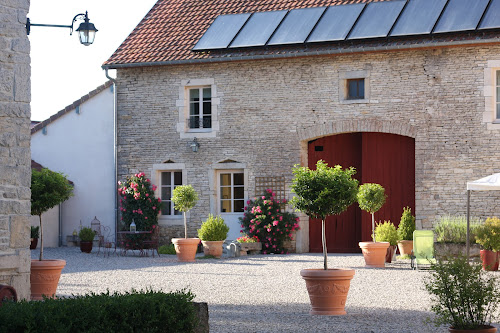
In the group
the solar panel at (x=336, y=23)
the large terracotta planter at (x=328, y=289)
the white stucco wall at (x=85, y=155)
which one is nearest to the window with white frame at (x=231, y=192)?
the white stucco wall at (x=85, y=155)

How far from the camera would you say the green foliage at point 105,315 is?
18.4 feet

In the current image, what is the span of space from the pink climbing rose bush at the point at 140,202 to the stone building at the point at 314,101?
29 centimetres

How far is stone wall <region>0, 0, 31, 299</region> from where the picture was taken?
26.6 ft

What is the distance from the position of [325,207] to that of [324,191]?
0.70 feet

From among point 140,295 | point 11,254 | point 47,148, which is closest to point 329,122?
point 47,148

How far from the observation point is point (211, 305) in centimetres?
1029

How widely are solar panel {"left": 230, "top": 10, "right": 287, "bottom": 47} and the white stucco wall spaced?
12.4 feet

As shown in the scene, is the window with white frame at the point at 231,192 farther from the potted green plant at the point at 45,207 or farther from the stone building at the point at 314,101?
the potted green plant at the point at 45,207

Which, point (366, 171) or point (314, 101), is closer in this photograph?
point (314, 101)

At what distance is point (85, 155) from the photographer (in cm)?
2177

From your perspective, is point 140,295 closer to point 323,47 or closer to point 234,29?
point 323,47

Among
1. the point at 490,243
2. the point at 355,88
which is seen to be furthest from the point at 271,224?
the point at 490,243

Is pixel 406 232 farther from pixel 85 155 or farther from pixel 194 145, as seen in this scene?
pixel 85 155

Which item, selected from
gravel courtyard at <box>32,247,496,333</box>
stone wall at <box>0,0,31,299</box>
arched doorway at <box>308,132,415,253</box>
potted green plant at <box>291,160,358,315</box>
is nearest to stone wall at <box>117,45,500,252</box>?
arched doorway at <box>308,132,415,253</box>
